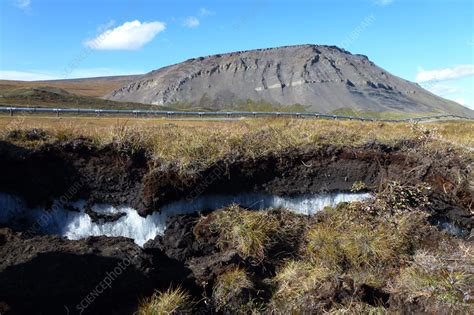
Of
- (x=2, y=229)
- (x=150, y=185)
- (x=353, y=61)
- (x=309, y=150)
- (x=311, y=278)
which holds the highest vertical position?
(x=353, y=61)

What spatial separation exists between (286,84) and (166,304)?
86671 mm

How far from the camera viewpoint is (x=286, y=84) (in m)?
91.0

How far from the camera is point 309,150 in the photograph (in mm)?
10312

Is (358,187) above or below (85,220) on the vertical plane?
above

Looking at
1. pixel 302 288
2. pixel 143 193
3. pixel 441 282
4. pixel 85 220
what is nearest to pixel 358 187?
pixel 441 282

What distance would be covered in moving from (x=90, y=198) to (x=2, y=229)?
1862mm

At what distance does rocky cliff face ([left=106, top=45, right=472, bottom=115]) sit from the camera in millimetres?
85062

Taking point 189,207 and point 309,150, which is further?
point 309,150

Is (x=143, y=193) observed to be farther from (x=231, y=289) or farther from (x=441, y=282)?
(x=441, y=282)

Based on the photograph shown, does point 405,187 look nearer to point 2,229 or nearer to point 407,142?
point 407,142

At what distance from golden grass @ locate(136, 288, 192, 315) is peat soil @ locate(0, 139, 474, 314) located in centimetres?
19

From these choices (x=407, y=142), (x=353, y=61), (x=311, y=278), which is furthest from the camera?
(x=353, y=61)

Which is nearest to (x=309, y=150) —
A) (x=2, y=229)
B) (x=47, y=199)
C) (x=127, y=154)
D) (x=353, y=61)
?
(x=127, y=154)

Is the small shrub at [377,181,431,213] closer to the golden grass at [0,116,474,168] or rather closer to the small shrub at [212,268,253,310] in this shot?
the golden grass at [0,116,474,168]
